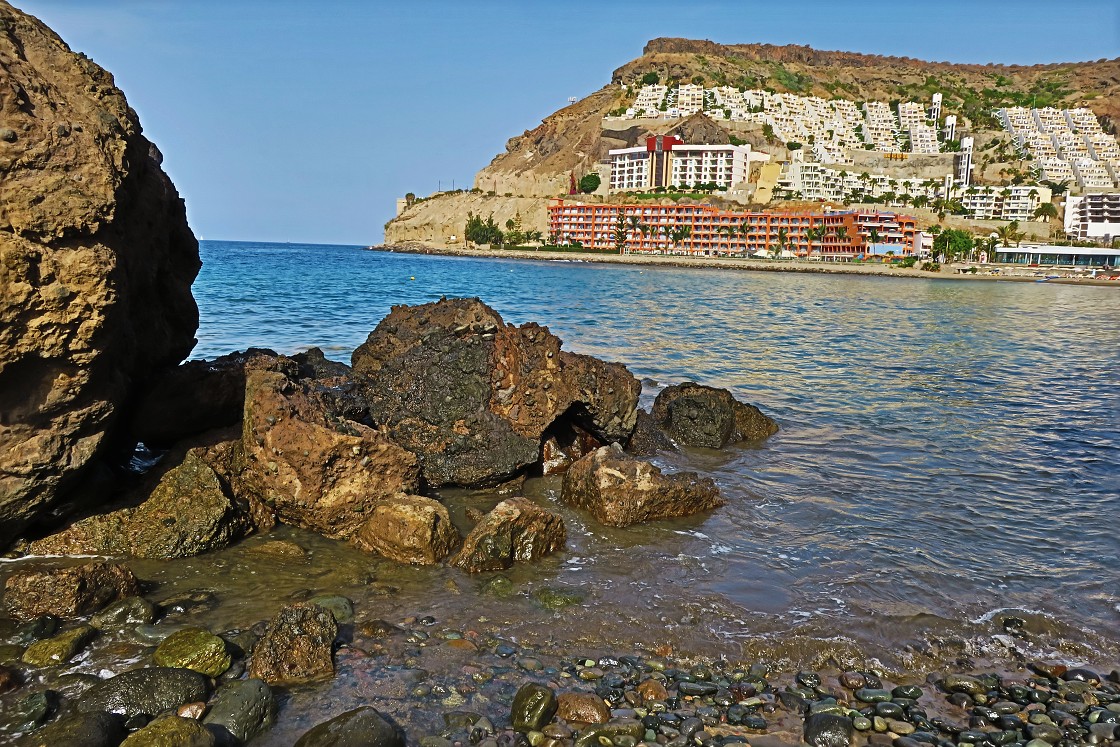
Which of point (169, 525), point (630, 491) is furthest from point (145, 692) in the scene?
point (630, 491)

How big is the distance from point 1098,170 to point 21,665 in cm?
20381

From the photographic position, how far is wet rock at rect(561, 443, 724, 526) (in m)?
8.83

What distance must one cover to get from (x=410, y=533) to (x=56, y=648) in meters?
3.05

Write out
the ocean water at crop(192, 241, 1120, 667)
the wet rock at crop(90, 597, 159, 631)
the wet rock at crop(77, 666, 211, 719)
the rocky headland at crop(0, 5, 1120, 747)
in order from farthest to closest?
the ocean water at crop(192, 241, 1120, 667) → the wet rock at crop(90, 597, 159, 631) → the rocky headland at crop(0, 5, 1120, 747) → the wet rock at crop(77, 666, 211, 719)

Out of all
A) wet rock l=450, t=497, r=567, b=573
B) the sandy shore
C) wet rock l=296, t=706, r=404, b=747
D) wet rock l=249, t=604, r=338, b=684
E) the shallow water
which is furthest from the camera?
the sandy shore

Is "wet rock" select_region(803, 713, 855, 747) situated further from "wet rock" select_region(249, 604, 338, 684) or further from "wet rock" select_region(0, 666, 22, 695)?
"wet rock" select_region(0, 666, 22, 695)

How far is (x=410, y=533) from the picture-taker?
746 cm

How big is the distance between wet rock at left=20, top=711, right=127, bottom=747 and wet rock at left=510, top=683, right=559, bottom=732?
2.52 meters

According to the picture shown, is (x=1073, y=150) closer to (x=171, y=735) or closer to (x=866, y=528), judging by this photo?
(x=866, y=528)

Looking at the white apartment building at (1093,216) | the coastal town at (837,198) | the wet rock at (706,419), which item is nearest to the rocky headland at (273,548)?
the wet rock at (706,419)

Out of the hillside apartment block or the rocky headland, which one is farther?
the hillside apartment block

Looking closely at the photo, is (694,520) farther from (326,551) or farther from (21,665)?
(21,665)

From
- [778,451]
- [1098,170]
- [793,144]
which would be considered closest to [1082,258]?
[1098,170]

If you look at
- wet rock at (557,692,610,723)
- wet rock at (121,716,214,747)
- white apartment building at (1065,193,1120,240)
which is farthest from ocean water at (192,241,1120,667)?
white apartment building at (1065,193,1120,240)
